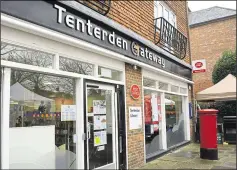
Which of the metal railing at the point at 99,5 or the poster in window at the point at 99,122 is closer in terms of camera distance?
the metal railing at the point at 99,5

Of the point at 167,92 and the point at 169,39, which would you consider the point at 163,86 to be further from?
the point at 169,39

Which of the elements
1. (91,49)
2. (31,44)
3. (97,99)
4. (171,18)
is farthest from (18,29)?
(171,18)

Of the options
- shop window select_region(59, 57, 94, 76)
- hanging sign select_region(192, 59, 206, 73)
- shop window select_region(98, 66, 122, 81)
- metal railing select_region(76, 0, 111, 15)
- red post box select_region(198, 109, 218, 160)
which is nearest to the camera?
shop window select_region(59, 57, 94, 76)

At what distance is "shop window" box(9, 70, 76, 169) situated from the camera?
14.3ft

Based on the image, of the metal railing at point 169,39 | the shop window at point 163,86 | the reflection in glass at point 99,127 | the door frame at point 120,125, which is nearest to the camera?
the reflection in glass at point 99,127

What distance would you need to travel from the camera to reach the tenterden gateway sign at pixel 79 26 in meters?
4.26

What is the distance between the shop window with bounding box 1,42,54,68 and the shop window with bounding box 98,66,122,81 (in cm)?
145

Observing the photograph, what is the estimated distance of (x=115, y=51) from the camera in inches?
252

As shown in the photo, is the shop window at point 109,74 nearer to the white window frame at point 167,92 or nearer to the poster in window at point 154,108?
the white window frame at point 167,92

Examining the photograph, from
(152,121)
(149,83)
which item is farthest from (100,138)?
(149,83)

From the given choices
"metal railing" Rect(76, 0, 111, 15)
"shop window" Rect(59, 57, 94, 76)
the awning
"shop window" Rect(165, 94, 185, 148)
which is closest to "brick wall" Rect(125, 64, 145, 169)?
"shop window" Rect(59, 57, 94, 76)

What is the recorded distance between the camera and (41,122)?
481cm

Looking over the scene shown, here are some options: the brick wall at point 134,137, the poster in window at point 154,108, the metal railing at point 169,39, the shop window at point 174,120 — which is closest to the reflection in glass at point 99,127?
the brick wall at point 134,137

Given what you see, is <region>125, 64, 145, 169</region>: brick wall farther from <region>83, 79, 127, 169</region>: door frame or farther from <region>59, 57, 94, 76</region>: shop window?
<region>59, 57, 94, 76</region>: shop window
